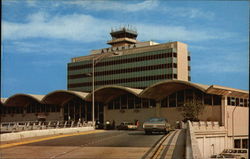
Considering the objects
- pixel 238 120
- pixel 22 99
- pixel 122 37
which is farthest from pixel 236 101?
pixel 122 37

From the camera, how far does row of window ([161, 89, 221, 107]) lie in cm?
6656

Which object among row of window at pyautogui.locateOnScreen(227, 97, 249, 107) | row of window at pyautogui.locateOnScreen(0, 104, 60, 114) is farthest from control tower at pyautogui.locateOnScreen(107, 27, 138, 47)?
row of window at pyautogui.locateOnScreen(227, 97, 249, 107)

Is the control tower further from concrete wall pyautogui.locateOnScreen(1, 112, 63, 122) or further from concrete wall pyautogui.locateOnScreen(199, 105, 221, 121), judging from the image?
concrete wall pyautogui.locateOnScreen(199, 105, 221, 121)

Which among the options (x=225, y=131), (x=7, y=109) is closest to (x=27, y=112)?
(x=7, y=109)

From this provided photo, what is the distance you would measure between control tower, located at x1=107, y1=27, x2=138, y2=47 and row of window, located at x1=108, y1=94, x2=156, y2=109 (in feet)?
272

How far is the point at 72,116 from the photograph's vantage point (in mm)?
87812

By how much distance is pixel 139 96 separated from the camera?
2813 inches

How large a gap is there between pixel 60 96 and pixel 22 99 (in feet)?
42.8

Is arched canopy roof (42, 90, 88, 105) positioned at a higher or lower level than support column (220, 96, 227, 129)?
higher

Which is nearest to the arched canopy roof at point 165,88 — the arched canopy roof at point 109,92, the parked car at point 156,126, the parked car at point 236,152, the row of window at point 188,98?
the row of window at point 188,98

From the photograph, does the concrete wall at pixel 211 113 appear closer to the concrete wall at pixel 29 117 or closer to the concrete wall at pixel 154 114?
the concrete wall at pixel 154 114

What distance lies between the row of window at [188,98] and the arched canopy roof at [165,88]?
932 mm

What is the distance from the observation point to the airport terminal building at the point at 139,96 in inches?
2639

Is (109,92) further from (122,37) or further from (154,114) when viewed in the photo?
(122,37)
